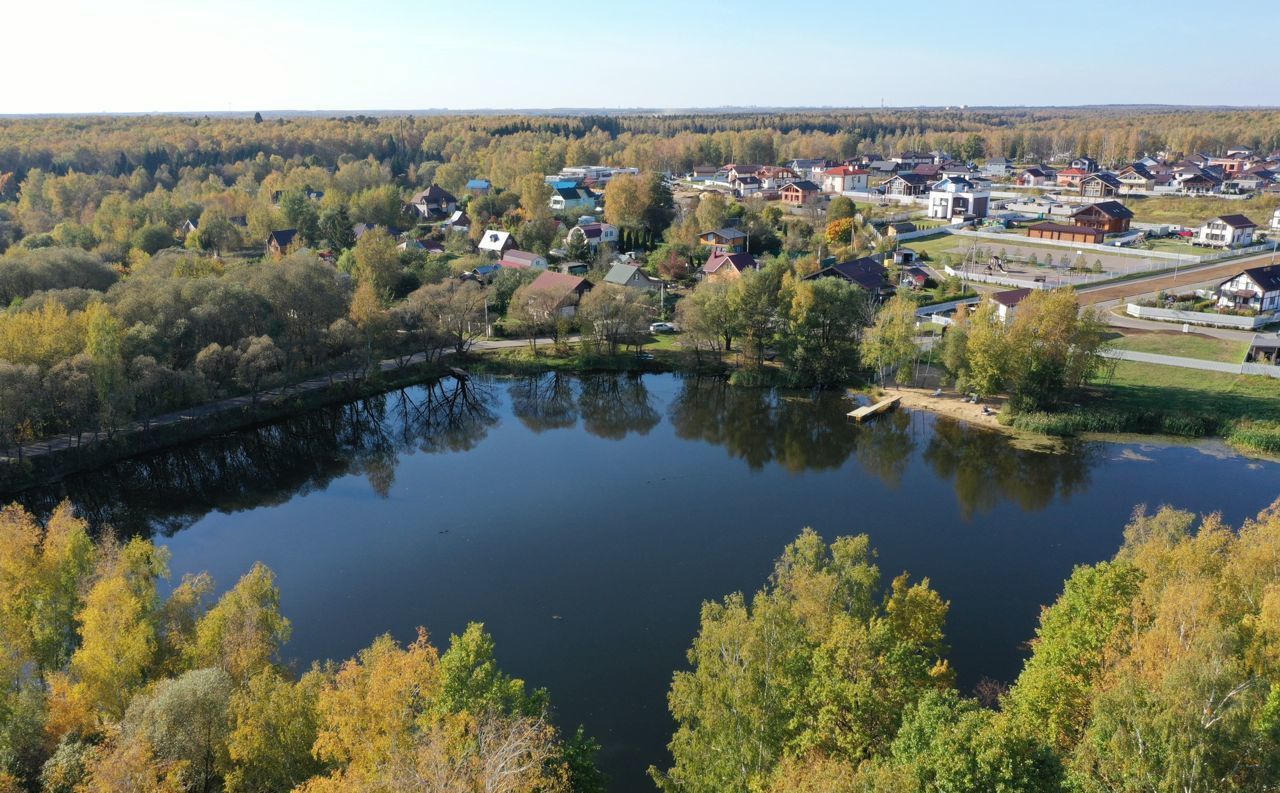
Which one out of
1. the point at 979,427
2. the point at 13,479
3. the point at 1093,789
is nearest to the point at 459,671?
the point at 1093,789

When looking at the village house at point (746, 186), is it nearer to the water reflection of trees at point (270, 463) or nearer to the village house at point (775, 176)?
the village house at point (775, 176)

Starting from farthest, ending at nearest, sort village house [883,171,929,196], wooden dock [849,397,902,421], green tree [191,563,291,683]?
village house [883,171,929,196] < wooden dock [849,397,902,421] < green tree [191,563,291,683]

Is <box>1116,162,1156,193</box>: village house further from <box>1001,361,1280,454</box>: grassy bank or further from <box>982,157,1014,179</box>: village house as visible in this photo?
<box>1001,361,1280,454</box>: grassy bank

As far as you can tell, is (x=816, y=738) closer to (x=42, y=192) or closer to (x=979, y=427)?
(x=979, y=427)

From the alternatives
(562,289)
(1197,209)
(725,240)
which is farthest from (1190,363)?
(1197,209)

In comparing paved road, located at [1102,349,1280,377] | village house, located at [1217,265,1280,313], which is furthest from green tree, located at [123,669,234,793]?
village house, located at [1217,265,1280,313]

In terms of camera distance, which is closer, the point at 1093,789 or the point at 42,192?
the point at 1093,789
